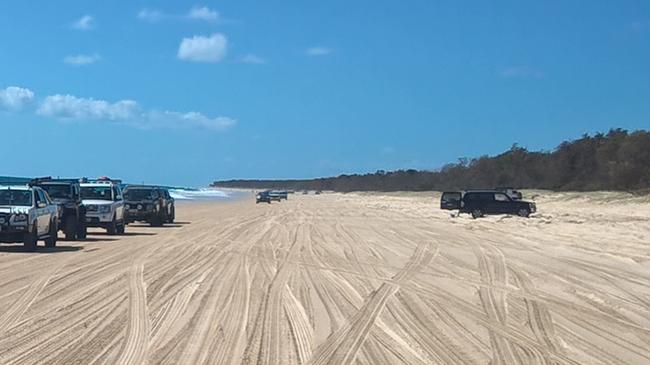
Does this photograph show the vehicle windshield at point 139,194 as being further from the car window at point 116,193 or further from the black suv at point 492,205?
the black suv at point 492,205

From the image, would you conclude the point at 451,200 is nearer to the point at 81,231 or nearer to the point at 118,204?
the point at 118,204

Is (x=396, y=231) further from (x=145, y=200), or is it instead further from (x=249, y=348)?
(x=249, y=348)

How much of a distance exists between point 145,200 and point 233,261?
20427 mm

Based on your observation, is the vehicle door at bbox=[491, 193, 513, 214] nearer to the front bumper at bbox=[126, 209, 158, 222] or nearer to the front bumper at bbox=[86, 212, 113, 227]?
the front bumper at bbox=[126, 209, 158, 222]

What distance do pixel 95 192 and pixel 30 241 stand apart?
10688 millimetres

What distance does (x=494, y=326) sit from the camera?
1241cm

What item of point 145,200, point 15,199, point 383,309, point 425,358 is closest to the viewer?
point 425,358

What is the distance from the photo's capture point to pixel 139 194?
42.5 m

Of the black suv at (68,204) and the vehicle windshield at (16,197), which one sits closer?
the vehicle windshield at (16,197)

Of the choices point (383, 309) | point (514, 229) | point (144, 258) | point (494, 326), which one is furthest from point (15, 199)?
point (514, 229)

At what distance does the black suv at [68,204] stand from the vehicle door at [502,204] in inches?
989

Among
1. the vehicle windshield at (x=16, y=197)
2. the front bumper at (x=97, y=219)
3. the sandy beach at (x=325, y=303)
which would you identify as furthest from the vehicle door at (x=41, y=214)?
the front bumper at (x=97, y=219)

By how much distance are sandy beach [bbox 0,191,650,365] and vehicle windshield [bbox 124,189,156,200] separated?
1310 centimetres

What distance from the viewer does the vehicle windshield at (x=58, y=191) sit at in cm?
3020
